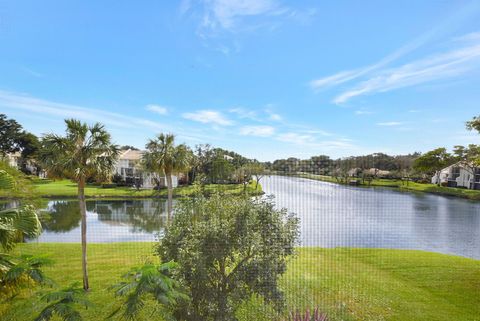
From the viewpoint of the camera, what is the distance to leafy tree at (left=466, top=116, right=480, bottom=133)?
301 cm

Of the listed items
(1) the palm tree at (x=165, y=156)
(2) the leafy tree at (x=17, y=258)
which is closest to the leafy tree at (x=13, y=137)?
(1) the palm tree at (x=165, y=156)

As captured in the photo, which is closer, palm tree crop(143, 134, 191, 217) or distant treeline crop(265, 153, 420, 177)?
distant treeline crop(265, 153, 420, 177)

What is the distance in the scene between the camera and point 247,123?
2859 millimetres

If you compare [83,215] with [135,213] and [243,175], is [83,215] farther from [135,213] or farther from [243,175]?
[243,175]

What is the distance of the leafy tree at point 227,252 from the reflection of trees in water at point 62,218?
216 centimetres

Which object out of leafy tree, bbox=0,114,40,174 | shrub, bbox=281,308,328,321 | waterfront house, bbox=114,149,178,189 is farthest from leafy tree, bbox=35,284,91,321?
leafy tree, bbox=0,114,40,174

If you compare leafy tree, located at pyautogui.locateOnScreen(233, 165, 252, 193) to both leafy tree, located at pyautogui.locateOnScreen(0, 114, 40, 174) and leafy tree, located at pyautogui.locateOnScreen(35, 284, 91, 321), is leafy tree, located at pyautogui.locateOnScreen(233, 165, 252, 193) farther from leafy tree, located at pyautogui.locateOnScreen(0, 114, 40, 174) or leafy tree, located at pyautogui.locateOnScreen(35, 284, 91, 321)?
leafy tree, located at pyautogui.locateOnScreen(0, 114, 40, 174)

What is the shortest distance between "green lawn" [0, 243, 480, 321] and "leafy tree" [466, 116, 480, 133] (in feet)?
5.81

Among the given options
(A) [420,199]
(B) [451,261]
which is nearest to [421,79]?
(A) [420,199]

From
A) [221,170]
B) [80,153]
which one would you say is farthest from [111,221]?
[221,170]

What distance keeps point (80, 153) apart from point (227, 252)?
6.42ft

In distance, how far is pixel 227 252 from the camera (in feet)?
6.33

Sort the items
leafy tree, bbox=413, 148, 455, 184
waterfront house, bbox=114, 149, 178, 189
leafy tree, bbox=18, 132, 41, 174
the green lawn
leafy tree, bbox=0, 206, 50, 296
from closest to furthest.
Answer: leafy tree, bbox=0, 206, 50, 296, the green lawn, leafy tree, bbox=413, 148, 455, 184, leafy tree, bbox=18, 132, 41, 174, waterfront house, bbox=114, 149, 178, 189

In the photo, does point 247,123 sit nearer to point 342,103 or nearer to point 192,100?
point 192,100
